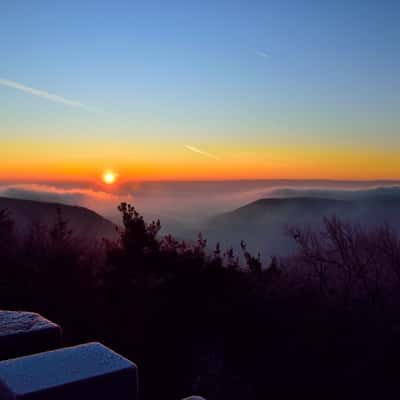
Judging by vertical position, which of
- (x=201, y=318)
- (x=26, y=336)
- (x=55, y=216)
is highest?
(x=26, y=336)

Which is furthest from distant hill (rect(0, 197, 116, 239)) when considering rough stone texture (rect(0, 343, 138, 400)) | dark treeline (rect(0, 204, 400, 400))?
rough stone texture (rect(0, 343, 138, 400))

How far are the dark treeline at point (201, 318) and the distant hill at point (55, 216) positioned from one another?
1.73 metres

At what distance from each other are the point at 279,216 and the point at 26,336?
3119 centimetres

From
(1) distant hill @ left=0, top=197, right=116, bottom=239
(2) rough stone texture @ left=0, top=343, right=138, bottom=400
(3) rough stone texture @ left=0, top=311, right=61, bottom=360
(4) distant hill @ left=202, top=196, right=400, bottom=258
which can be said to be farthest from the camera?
(4) distant hill @ left=202, top=196, right=400, bottom=258

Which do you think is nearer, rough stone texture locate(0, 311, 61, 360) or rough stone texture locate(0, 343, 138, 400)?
rough stone texture locate(0, 343, 138, 400)

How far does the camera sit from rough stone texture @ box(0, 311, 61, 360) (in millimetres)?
1579

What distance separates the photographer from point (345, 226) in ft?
62.2

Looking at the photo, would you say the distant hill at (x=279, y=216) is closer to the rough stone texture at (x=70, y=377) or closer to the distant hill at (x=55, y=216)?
the distant hill at (x=55, y=216)

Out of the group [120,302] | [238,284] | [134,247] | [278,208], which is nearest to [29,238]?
[134,247]

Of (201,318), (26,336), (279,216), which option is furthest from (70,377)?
(279,216)

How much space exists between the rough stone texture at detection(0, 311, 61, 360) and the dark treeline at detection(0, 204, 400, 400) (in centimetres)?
523

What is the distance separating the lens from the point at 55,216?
552 inches

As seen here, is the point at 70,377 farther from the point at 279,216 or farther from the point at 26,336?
the point at 279,216

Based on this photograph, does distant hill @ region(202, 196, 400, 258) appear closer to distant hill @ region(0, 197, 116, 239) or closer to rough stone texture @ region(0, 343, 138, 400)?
distant hill @ region(0, 197, 116, 239)
